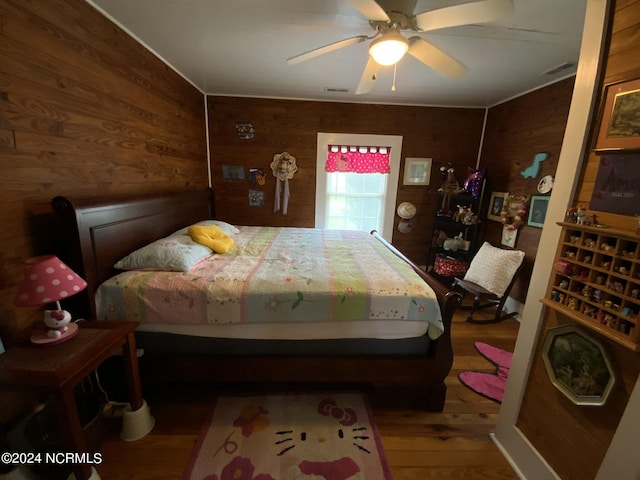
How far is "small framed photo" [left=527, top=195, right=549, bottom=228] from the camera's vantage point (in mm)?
2763

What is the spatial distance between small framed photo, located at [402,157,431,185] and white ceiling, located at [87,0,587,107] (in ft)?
2.71

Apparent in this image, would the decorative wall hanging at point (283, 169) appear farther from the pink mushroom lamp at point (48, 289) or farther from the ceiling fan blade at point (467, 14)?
the pink mushroom lamp at point (48, 289)

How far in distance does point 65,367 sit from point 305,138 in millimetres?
3276

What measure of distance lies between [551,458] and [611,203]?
1.13 m

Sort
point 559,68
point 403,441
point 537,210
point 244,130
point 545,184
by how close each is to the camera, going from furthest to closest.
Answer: point 244,130, point 537,210, point 545,184, point 559,68, point 403,441

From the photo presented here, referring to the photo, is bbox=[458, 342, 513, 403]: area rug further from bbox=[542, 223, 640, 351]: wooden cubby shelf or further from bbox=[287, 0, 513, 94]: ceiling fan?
bbox=[287, 0, 513, 94]: ceiling fan

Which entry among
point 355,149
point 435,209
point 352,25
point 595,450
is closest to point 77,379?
point 595,450

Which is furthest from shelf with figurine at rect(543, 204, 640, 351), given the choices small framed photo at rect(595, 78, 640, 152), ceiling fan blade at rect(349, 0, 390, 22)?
ceiling fan blade at rect(349, 0, 390, 22)

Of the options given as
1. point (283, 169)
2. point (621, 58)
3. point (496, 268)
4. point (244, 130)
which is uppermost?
point (244, 130)

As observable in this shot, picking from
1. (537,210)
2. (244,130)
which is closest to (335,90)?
(244,130)

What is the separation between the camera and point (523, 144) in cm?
304

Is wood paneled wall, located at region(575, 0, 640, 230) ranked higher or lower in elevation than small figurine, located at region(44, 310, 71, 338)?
Answer: higher

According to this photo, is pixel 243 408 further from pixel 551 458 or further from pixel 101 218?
pixel 551 458

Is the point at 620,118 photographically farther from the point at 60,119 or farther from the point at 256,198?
the point at 256,198
